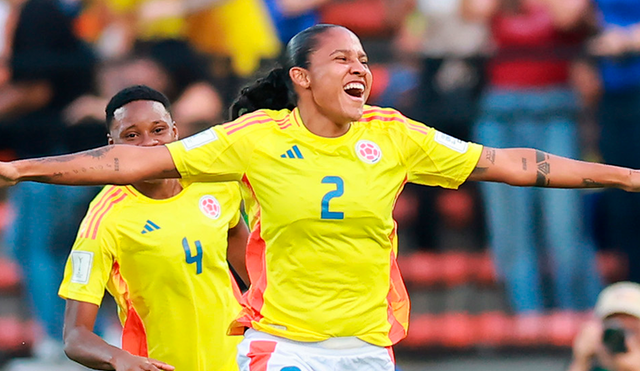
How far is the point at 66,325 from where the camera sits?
18.1 feet

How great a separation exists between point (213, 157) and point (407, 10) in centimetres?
521

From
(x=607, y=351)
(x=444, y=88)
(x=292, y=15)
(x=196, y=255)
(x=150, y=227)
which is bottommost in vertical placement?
(x=607, y=351)

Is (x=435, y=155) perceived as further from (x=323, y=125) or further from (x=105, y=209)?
(x=105, y=209)

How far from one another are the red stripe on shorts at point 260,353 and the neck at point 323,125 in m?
0.87

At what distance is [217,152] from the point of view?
4.89m

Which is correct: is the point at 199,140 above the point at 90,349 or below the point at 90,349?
above

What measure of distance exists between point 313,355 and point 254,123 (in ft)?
3.15

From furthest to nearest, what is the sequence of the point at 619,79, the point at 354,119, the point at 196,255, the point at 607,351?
1. the point at 619,79
2. the point at 607,351
3. the point at 196,255
4. the point at 354,119

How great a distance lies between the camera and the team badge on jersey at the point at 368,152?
16.3 feet

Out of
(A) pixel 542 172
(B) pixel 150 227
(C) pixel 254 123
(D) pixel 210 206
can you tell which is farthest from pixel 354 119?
(B) pixel 150 227

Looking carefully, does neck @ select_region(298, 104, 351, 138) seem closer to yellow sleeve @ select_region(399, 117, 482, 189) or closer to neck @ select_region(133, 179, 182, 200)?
yellow sleeve @ select_region(399, 117, 482, 189)

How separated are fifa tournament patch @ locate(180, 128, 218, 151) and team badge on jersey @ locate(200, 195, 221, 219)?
2.84ft

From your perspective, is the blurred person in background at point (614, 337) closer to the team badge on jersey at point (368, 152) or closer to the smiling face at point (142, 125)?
the team badge on jersey at point (368, 152)

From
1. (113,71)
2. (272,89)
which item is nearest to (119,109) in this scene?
(272,89)
